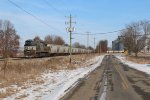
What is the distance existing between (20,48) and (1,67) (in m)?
49.6

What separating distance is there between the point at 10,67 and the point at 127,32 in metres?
93.7

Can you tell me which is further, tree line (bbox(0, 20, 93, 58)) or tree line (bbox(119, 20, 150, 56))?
tree line (bbox(119, 20, 150, 56))

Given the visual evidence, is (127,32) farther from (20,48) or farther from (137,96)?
(137,96)

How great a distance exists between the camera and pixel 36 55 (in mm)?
60031

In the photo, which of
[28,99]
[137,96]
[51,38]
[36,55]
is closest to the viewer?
[28,99]

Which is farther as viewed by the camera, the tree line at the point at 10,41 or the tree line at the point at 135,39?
the tree line at the point at 135,39

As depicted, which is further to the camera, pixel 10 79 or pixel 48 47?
pixel 48 47

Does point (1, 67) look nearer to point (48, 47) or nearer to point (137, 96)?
point (137, 96)

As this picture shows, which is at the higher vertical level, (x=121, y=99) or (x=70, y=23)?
(x=70, y=23)

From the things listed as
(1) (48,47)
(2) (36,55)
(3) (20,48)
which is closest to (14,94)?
(2) (36,55)

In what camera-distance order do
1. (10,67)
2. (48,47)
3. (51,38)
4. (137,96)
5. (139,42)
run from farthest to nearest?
(51,38) → (139,42) → (48,47) → (10,67) → (137,96)

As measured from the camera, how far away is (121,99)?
48.6 ft

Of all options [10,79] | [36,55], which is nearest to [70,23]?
[36,55]

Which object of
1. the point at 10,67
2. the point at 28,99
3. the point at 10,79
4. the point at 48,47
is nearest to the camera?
the point at 28,99
